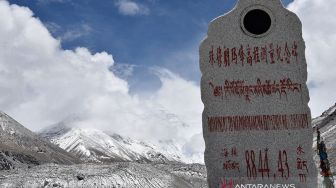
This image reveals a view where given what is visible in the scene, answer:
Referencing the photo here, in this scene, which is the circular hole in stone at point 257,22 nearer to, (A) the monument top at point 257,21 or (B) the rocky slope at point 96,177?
(A) the monument top at point 257,21

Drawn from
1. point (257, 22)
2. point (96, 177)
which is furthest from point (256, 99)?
point (96, 177)

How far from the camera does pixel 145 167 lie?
174ft

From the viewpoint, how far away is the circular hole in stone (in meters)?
14.1

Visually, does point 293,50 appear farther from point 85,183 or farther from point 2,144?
point 2,144

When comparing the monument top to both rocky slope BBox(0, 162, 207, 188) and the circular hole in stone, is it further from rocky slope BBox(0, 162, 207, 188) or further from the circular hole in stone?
rocky slope BBox(0, 162, 207, 188)

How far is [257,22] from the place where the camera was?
556 inches

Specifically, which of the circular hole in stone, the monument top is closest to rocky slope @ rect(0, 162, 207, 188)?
the monument top

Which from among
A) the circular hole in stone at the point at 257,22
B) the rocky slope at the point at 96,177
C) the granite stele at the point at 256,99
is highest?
the rocky slope at the point at 96,177

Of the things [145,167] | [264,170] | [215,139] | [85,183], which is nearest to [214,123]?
[215,139]

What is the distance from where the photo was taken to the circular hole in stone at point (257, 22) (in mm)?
14102

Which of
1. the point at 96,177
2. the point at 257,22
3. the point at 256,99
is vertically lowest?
the point at 256,99

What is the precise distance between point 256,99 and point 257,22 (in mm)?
2141

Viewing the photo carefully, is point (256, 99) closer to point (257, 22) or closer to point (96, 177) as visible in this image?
point (257, 22)

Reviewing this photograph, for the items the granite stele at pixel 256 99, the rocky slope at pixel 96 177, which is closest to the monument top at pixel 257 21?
the granite stele at pixel 256 99
